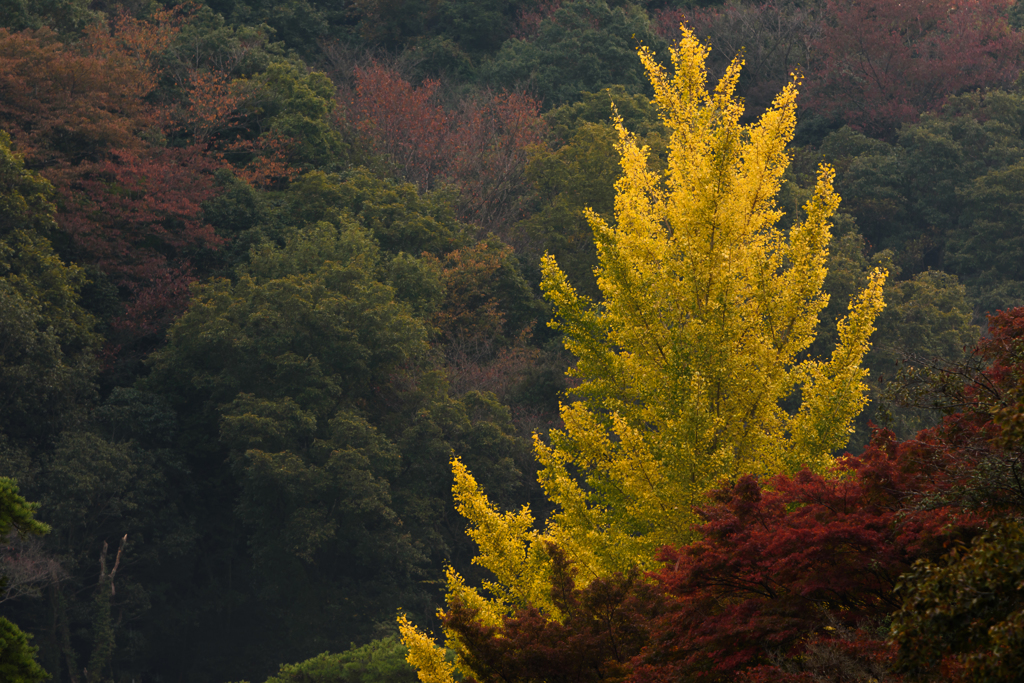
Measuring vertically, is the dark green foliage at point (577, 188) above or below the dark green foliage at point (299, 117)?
below

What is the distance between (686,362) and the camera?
10.9 m

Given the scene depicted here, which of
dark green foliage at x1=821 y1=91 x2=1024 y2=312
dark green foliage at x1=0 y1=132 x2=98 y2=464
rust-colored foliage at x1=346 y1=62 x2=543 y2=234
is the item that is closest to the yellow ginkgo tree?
dark green foliage at x1=0 y1=132 x2=98 y2=464

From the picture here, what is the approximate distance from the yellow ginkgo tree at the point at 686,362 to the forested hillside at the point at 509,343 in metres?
0.05

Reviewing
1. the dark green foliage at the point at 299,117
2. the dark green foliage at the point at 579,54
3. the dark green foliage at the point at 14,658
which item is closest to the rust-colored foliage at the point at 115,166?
the dark green foliage at the point at 299,117

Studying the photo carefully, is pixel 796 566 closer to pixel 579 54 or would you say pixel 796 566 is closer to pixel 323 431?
pixel 323 431

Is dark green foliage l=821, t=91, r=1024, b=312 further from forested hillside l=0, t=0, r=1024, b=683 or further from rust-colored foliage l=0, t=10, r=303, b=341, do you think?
rust-colored foliage l=0, t=10, r=303, b=341

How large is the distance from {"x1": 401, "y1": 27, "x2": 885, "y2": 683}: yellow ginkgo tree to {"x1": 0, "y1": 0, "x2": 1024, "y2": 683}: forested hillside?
0.05 m

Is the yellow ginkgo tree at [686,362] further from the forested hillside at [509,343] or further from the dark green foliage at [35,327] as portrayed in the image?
the dark green foliage at [35,327]

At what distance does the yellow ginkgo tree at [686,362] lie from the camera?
10633 millimetres

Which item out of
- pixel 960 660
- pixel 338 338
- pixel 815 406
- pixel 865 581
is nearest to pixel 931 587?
pixel 960 660

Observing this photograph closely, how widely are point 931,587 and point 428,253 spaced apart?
2494 cm

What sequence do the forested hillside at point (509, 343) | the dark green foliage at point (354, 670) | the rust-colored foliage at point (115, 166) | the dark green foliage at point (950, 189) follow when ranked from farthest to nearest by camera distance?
the dark green foliage at point (950, 189) → the rust-colored foliage at point (115, 166) → the dark green foliage at point (354, 670) → the forested hillside at point (509, 343)

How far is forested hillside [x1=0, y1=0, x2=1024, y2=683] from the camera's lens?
7305mm

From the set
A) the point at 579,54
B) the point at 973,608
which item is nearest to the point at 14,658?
the point at 973,608
